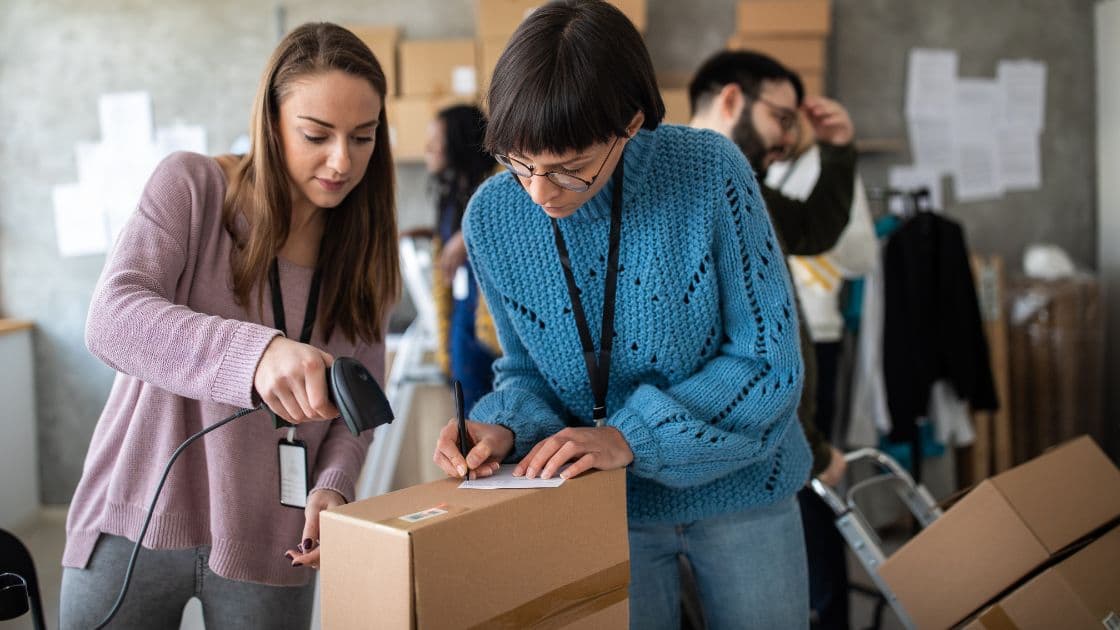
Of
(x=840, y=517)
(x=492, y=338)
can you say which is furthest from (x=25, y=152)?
(x=840, y=517)

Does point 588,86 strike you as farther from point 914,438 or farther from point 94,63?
point 94,63

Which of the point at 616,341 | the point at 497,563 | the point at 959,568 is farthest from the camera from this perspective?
the point at 959,568

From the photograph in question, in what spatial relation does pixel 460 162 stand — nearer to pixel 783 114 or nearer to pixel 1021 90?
pixel 783 114

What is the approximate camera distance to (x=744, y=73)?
1856mm

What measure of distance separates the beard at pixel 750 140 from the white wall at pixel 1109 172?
3.17 meters

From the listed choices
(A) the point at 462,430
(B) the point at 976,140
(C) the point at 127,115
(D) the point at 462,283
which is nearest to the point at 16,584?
(A) the point at 462,430

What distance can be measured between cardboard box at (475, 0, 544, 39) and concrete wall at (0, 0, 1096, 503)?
1.49ft

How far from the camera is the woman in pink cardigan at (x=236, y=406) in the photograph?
1.13 m

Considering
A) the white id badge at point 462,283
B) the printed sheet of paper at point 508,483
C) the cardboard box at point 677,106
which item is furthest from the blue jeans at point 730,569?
the cardboard box at point 677,106

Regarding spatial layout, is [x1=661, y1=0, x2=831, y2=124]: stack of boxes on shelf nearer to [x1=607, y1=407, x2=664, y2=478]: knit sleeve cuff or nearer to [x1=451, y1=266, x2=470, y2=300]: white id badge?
[x1=451, y1=266, x2=470, y2=300]: white id badge

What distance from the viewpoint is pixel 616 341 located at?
3.75ft

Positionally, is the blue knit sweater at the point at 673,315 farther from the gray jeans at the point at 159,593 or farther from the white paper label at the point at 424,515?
the gray jeans at the point at 159,593

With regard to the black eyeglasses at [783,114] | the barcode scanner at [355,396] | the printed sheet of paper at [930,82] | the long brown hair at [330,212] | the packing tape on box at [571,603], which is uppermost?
the printed sheet of paper at [930,82]

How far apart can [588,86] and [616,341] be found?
322 mm
